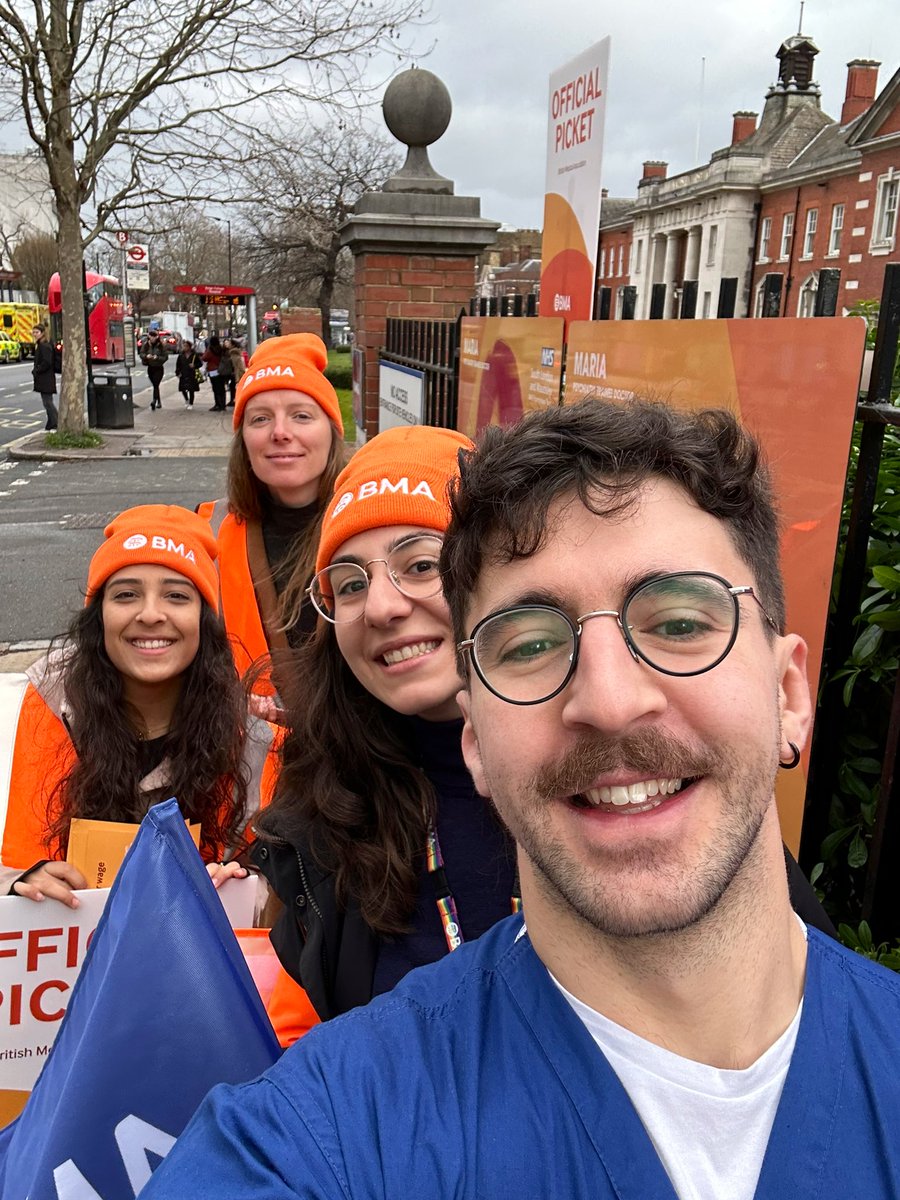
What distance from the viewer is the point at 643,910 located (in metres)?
1.02

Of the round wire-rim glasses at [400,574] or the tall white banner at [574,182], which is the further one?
the tall white banner at [574,182]

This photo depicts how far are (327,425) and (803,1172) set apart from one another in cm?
295

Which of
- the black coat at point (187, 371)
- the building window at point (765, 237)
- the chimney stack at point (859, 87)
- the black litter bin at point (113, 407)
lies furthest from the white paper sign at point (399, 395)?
the chimney stack at point (859, 87)

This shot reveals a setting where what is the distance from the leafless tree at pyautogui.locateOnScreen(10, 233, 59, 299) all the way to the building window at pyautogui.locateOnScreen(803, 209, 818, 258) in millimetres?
54952

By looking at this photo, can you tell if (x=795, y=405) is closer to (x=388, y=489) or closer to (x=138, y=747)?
(x=388, y=489)

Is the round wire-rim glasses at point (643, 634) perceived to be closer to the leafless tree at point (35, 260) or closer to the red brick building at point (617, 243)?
the red brick building at point (617, 243)

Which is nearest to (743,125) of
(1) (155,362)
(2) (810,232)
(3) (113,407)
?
(2) (810,232)

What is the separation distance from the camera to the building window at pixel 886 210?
123 ft

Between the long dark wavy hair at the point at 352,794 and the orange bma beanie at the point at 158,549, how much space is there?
89cm

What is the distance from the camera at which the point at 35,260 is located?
73.7m

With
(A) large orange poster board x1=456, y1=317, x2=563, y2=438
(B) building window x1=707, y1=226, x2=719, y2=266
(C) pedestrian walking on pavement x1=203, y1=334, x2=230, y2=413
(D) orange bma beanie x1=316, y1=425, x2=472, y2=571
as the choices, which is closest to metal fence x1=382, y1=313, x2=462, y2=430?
(A) large orange poster board x1=456, y1=317, x2=563, y2=438

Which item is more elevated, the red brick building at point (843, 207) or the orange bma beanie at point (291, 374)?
the red brick building at point (843, 207)

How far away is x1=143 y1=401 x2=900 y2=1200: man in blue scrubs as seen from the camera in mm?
990

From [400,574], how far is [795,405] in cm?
89
